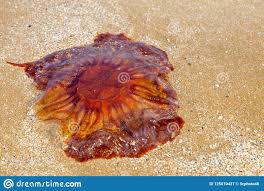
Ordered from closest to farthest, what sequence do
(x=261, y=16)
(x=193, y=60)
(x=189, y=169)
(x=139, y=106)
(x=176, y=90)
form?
(x=189, y=169) → (x=139, y=106) → (x=176, y=90) → (x=193, y=60) → (x=261, y=16)

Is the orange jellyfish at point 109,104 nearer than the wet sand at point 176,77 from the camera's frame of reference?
No

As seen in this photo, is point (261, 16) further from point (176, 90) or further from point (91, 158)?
point (91, 158)

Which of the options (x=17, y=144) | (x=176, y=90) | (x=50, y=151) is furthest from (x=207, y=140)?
(x=17, y=144)

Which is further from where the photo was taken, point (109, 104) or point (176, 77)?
point (176, 77)

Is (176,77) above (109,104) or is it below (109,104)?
above

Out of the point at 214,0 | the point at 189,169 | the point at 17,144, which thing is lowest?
the point at 17,144
